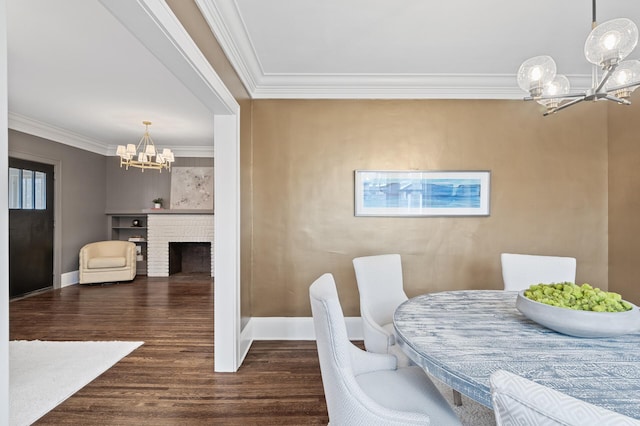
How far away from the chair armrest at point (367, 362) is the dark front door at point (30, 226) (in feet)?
18.3

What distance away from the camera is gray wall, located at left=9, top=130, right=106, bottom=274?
17.5 ft

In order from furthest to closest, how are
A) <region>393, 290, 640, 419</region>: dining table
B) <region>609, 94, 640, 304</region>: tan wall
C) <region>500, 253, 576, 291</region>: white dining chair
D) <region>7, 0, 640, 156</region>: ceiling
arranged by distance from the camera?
<region>609, 94, 640, 304</region>: tan wall, <region>500, 253, 576, 291</region>: white dining chair, <region>7, 0, 640, 156</region>: ceiling, <region>393, 290, 640, 419</region>: dining table

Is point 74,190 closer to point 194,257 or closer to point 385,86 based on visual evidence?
point 194,257

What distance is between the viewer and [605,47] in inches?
61.2

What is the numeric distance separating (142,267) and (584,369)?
7.55 meters

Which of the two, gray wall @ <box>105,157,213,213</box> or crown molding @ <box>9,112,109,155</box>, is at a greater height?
crown molding @ <box>9,112,109,155</box>

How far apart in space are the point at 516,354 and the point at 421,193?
2316mm

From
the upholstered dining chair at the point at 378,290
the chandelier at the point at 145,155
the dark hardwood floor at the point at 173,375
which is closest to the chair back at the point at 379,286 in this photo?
the upholstered dining chair at the point at 378,290

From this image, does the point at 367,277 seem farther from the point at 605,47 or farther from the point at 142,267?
the point at 142,267

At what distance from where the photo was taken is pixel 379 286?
2428 millimetres

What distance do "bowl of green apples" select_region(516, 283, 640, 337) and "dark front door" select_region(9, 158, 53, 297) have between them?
637cm

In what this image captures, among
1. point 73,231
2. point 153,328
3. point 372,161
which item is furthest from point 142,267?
point 372,161

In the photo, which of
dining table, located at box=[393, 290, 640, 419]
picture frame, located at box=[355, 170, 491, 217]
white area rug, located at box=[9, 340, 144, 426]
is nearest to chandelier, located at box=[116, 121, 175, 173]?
white area rug, located at box=[9, 340, 144, 426]

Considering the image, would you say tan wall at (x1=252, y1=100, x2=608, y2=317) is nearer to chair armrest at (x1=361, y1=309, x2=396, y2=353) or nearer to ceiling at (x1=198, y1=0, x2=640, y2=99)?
ceiling at (x1=198, y1=0, x2=640, y2=99)
